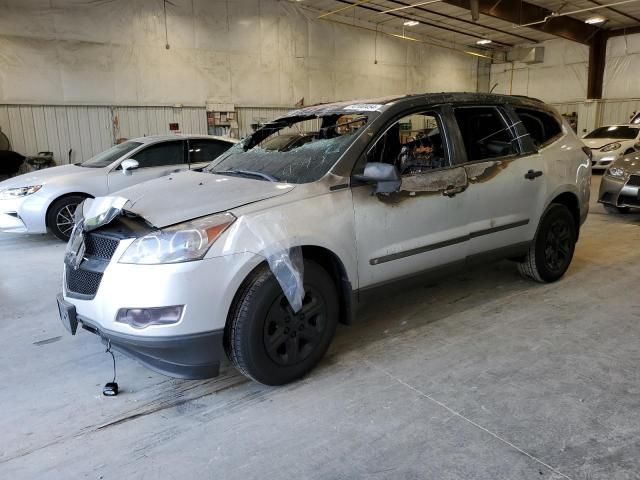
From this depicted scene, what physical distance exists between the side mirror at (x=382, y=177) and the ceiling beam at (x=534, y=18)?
42.2 ft

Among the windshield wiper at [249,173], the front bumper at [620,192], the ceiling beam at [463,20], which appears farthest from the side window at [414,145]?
the ceiling beam at [463,20]

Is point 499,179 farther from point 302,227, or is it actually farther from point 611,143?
point 611,143

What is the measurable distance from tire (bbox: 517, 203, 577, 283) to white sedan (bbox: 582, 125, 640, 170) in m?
9.95

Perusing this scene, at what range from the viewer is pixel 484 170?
3.58m

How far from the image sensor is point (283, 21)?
1540 centimetres

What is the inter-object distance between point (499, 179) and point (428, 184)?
75 centimetres

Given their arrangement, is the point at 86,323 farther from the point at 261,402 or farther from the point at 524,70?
the point at 524,70

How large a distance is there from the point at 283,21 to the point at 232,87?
2740 mm

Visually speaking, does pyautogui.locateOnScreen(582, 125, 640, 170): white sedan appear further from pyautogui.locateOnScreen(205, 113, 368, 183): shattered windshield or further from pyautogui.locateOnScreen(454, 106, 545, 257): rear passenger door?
pyautogui.locateOnScreen(205, 113, 368, 183): shattered windshield

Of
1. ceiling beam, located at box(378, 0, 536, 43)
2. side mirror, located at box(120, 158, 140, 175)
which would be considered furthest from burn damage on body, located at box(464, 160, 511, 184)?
ceiling beam, located at box(378, 0, 536, 43)

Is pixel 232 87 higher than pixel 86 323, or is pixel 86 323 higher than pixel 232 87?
pixel 232 87

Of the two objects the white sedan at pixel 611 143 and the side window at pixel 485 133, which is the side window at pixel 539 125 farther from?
the white sedan at pixel 611 143

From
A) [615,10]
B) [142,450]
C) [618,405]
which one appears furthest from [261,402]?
[615,10]

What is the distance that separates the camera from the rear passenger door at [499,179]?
11.7 ft
